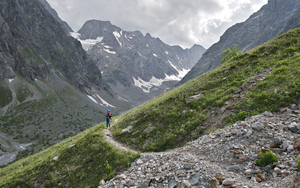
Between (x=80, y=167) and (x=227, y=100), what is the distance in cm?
1614

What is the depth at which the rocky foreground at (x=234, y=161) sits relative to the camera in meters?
7.32

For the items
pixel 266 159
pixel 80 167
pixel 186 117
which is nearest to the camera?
pixel 266 159

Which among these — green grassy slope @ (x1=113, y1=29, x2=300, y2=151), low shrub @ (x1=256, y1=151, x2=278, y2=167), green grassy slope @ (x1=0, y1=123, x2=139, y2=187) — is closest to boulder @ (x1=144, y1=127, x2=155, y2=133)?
green grassy slope @ (x1=113, y1=29, x2=300, y2=151)

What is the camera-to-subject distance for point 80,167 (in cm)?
1477

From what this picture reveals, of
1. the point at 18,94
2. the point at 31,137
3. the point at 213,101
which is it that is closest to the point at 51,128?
the point at 31,137

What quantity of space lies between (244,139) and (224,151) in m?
1.52

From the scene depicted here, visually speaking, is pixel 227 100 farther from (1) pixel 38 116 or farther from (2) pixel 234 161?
(1) pixel 38 116

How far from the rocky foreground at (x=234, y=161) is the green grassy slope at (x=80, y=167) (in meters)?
1.43

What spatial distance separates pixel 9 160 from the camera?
7944 cm

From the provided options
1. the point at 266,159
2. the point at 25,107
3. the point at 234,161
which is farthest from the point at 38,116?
the point at 266,159

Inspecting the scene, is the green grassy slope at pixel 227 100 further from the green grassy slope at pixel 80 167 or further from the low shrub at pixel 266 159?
the low shrub at pixel 266 159

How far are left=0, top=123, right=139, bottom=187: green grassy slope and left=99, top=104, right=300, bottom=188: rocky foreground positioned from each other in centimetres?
143

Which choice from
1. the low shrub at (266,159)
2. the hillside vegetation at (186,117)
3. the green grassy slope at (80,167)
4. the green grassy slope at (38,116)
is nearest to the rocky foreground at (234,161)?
the low shrub at (266,159)

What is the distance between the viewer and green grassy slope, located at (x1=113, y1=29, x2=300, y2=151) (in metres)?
13.2
